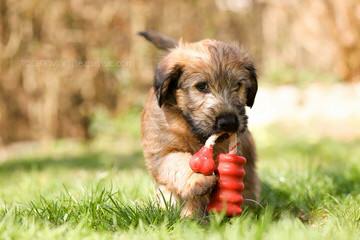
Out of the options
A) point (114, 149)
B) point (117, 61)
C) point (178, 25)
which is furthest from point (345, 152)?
point (178, 25)

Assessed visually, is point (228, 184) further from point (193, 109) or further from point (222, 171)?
point (193, 109)

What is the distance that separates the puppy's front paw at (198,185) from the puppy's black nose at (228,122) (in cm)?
27

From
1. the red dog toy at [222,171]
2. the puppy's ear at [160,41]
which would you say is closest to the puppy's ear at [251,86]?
the red dog toy at [222,171]

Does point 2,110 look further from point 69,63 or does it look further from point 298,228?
point 298,228

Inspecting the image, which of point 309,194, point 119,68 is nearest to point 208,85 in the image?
point 309,194

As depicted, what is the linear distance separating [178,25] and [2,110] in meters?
3.38

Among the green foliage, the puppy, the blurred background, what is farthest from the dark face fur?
the green foliage

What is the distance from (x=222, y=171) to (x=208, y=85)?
46cm

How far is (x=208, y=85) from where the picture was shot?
10.9 ft

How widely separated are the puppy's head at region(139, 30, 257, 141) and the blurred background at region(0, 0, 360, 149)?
219 inches

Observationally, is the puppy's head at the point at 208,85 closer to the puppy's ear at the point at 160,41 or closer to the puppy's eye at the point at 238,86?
the puppy's eye at the point at 238,86

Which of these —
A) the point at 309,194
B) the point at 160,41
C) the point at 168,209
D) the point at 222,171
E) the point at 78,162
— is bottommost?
the point at 78,162

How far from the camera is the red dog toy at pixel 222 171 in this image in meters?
3.13

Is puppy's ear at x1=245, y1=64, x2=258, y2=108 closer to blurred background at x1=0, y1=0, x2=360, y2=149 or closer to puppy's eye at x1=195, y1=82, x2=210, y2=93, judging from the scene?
puppy's eye at x1=195, y1=82, x2=210, y2=93
